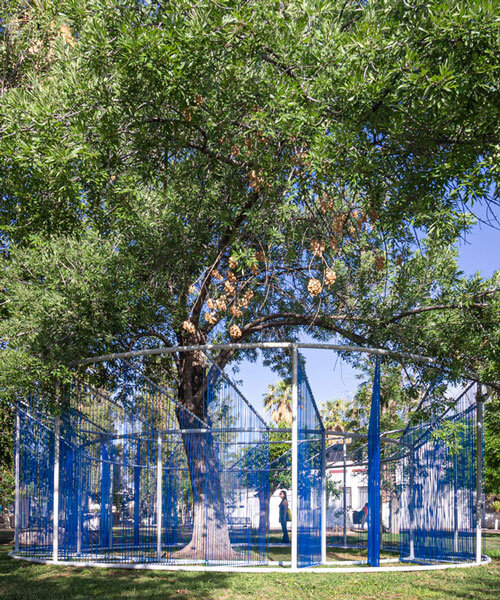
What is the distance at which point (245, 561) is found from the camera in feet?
38.4

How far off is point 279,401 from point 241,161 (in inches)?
1357

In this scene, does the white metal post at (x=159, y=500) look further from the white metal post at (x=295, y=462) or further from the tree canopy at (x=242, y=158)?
the white metal post at (x=295, y=462)

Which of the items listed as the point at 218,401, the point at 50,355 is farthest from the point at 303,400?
the point at 50,355

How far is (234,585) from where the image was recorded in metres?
9.83

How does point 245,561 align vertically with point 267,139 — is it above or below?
below

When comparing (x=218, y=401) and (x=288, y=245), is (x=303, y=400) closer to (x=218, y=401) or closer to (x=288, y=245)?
(x=218, y=401)

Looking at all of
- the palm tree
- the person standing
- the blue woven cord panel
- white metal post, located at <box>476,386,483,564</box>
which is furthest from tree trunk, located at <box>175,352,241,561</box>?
the palm tree

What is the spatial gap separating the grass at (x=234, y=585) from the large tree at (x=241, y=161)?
84.3 inches

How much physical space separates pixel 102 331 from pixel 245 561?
16.0 ft

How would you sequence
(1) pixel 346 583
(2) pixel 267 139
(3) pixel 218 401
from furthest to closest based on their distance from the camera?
(3) pixel 218 401 < (1) pixel 346 583 < (2) pixel 267 139

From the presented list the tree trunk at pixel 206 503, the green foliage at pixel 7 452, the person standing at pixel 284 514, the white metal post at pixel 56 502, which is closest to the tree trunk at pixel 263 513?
the tree trunk at pixel 206 503

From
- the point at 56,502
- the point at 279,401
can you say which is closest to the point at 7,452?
the point at 56,502

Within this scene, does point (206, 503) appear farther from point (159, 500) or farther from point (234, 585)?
point (234, 585)

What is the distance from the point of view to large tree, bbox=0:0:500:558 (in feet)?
23.2
